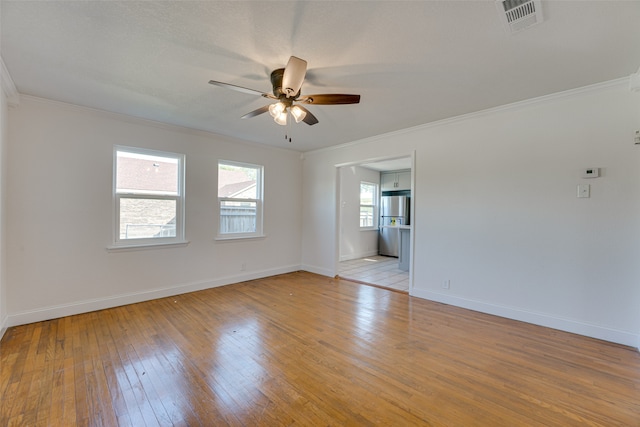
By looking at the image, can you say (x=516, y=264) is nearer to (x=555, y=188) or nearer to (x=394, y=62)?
(x=555, y=188)

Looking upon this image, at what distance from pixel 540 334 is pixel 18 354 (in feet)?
16.3

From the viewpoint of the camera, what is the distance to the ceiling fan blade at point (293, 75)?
1.94 m

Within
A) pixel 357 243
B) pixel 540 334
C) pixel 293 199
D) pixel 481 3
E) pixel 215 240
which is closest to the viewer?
pixel 481 3

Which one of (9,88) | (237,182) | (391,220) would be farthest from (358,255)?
(9,88)

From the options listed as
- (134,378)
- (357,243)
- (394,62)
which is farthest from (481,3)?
(357,243)

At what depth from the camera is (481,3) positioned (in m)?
1.65

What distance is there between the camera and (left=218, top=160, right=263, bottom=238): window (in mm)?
4715

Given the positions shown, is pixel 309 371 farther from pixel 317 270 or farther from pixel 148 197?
pixel 317 270

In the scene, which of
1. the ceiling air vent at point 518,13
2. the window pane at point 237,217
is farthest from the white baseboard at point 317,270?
the ceiling air vent at point 518,13

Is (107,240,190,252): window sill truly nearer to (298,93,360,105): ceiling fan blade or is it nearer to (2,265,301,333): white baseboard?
(2,265,301,333): white baseboard

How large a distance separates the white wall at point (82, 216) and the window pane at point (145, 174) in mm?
163

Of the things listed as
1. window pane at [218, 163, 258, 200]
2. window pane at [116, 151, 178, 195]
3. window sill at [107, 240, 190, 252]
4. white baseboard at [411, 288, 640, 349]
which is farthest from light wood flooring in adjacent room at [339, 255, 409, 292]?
window pane at [116, 151, 178, 195]

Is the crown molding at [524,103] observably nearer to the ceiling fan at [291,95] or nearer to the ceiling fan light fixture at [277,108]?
the ceiling fan at [291,95]

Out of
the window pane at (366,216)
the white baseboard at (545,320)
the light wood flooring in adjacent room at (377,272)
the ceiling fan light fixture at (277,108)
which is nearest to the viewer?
the ceiling fan light fixture at (277,108)
